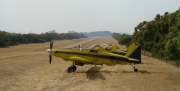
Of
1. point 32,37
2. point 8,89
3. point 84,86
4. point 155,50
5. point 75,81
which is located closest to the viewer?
point 8,89

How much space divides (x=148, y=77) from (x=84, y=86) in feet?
20.6

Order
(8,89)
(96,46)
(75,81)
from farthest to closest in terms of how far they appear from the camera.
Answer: (96,46) < (75,81) < (8,89)

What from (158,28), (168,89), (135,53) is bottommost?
(168,89)

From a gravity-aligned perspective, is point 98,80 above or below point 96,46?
below

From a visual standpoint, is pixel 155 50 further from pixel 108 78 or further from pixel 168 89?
pixel 168 89

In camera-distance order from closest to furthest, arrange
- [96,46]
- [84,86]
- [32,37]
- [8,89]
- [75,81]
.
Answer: [8,89], [84,86], [75,81], [96,46], [32,37]

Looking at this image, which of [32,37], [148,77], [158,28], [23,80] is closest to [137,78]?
[148,77]

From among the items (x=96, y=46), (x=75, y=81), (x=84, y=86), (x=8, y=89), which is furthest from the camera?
(x=96, y=46)

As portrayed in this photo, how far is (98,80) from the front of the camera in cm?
2114

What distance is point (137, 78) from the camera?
867 inches

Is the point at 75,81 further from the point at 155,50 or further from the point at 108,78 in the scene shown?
the point at 155,50

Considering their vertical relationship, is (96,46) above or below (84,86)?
above

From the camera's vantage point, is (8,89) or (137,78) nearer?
(8,89)

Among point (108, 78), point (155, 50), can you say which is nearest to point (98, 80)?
point (108, 78)
